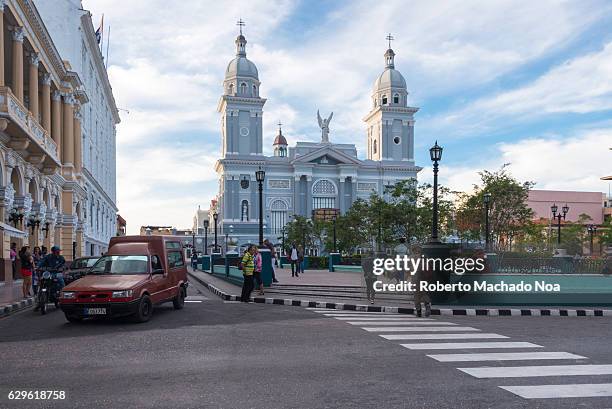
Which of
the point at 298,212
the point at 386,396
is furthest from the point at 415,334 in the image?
the point at 298,212

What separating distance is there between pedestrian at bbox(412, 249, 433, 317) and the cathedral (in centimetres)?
7227

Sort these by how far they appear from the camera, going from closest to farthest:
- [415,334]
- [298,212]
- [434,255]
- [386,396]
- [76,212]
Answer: [386,396] → [415,334] → [434,255] → [76,212] → [298,212]

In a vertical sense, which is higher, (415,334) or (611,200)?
(611,200)

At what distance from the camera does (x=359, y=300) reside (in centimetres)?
1841

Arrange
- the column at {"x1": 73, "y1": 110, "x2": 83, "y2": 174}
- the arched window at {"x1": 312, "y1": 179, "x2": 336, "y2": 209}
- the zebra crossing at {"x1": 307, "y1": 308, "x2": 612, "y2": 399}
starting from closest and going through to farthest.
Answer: the zebra crossing at {"x1": 307, "y1": 308, "x2": 612, "y2": 399}, the column at {"x1": 73, "y1": 110, "x2": 83, "y2": 174}, the arched window at {"x1": 312, "y1": 179, "x2": 336, "y2": 209}

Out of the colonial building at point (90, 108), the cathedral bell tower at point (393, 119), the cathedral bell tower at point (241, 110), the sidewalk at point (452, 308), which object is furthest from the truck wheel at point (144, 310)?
the cathedral bell tower at point (393, 119)

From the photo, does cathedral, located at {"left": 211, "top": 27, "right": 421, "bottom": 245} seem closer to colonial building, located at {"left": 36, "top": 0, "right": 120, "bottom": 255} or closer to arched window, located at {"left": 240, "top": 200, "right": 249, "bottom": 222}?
arched window, located at {"left": 240, "top": 200, "right": 249, "bottom": 222}

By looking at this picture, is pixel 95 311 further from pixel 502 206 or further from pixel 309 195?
pixel 309 195

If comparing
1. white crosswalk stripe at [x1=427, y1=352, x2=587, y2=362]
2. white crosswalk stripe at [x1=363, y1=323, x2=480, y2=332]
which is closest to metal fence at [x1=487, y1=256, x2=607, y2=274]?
white crosswalk stripe at [x1=363, y1=323, x2=480, y2=332]

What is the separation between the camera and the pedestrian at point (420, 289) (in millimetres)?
14891

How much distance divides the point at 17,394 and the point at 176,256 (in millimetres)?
10352

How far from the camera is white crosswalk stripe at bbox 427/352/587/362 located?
8.70 metres

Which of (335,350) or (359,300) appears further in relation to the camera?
(359,300)

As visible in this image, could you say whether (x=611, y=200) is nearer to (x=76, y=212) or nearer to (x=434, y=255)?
(x=76, y=212)
